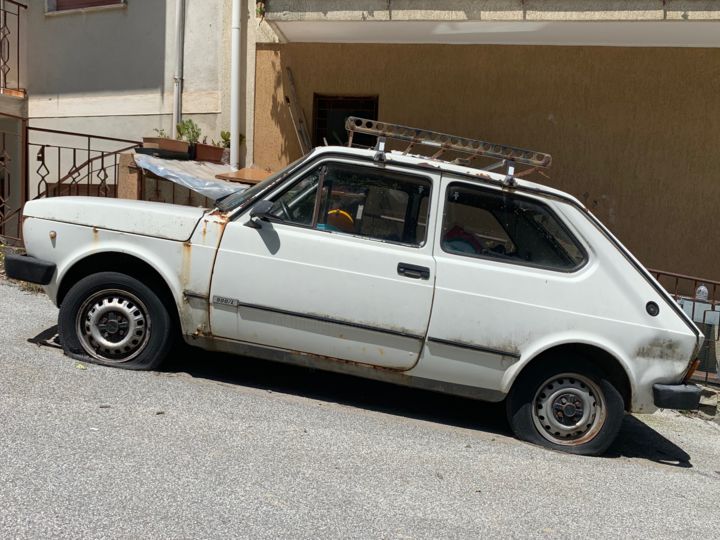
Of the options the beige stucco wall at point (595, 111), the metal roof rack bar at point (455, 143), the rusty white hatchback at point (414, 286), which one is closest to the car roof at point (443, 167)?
the rusty white hatchback at point (414, 286)

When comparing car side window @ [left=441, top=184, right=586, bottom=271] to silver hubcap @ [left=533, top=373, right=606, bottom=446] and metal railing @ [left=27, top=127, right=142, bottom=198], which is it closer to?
silver hubcap @ [left=533, top=373, right=606, bottom=446]

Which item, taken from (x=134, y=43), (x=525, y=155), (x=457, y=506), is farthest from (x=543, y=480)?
(x=134, y=43)

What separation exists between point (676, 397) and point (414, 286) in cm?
184

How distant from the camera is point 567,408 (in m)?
4.46

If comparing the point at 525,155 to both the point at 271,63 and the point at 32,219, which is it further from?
the point at 271,63

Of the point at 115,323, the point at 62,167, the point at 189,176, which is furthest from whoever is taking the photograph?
the point at 62,167

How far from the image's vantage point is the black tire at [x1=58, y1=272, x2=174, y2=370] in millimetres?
4547

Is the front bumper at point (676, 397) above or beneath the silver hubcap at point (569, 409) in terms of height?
above

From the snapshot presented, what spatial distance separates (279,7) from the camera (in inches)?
298

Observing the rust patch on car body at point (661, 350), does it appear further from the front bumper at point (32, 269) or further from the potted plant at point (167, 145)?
the potted plant at point (167, 145)

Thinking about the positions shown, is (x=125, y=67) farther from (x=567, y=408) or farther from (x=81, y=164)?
(x=567, y=408)

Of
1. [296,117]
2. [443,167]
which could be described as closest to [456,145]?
[443,167]

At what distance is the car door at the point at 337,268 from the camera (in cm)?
433

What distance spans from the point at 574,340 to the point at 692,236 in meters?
4.87
